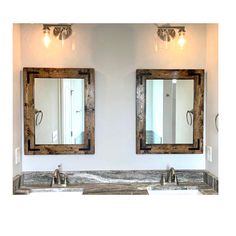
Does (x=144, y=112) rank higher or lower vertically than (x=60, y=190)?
higher

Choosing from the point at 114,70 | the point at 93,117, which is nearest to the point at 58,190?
the point at 93,117

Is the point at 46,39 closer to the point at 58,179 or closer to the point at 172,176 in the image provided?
the point at 58,179

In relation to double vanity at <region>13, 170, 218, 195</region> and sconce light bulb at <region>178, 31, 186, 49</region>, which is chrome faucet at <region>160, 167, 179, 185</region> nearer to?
double vanity at <region>13, 170, 218, 195</region>

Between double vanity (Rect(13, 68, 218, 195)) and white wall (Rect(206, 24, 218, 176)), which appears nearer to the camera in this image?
white wall (Rect(206, 24, 218, 176))

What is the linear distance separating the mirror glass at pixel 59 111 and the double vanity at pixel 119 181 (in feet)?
0.65

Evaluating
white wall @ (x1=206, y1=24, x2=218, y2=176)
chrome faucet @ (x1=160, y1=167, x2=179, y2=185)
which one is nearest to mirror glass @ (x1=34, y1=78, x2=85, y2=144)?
chrome faucet @ (x1=160, y1=167, x2=179, y2=185)

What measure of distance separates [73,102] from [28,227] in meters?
0.84

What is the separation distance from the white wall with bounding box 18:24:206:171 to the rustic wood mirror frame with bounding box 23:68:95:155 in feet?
0.09

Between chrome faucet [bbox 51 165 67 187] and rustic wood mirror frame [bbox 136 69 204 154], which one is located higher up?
rustic wood mirror frame [bbox 136 69 204 154]

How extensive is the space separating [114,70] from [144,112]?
0.28 metres

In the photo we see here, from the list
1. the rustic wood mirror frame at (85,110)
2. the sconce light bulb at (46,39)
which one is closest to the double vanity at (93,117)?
the rustic wood mirror frame at (85,110)

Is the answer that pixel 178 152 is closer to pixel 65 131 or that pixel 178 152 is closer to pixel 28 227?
pixel 65 131

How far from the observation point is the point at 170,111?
1.61 metres

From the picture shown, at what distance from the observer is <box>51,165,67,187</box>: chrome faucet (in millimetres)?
1530
